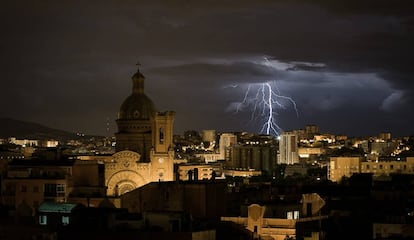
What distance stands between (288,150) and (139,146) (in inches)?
3676

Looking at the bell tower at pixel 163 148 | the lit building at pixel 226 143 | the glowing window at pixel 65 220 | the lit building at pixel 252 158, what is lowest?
the glowing window at pixel 65 220

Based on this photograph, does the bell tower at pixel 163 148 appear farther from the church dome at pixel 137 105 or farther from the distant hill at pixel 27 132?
the distant hill at pixel 27 132

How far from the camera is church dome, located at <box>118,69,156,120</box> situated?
74812 millimetres

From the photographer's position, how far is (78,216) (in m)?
52.8

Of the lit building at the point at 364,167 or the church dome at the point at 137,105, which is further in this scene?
the lit building at the point at 364,167

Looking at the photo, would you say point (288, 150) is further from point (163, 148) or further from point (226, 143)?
point (163, 148)

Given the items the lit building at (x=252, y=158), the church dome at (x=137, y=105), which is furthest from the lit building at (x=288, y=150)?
the church dome at (x=137, y=105)

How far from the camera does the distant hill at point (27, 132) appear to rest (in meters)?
173

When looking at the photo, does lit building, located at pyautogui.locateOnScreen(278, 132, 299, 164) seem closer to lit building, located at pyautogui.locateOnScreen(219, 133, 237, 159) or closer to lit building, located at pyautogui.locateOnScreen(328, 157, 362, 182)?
lit building, located at pyautogui.locateOnScreen(219, 133, 237, 159)

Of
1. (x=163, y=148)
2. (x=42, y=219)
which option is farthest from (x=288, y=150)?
(x=42, y=219)

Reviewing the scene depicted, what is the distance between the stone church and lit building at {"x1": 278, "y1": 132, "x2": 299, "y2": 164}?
87.3 meters

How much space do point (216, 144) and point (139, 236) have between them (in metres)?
146

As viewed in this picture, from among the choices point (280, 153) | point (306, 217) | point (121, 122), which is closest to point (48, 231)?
point (306, 217)

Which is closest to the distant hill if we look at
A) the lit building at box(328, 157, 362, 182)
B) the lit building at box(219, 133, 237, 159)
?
the lit building at box(219, 133, 237, 159)
